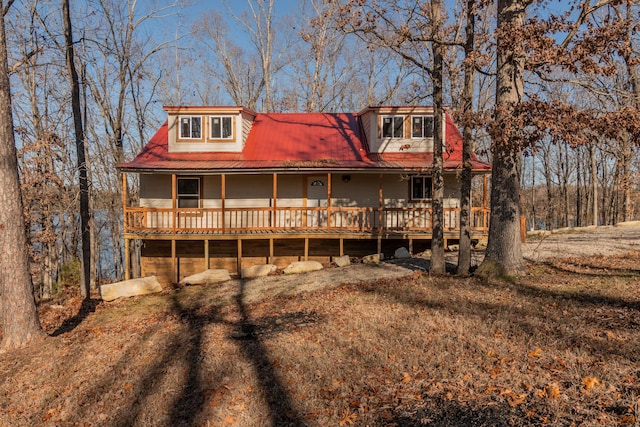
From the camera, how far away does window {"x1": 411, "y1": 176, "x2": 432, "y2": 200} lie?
55.7 feet

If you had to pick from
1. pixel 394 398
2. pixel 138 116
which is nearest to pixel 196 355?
pixel 394 398

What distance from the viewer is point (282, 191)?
17.0 meters

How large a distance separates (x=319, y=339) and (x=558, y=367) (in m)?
3.45

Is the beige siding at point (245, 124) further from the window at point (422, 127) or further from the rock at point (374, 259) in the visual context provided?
the rock at point (374, 259)

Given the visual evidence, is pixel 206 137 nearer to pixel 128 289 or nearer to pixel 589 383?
pixel 128 289

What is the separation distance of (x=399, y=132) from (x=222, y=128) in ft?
23.9

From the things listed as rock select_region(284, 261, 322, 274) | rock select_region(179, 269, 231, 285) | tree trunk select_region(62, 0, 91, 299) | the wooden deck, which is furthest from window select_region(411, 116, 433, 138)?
tree trunk select_region(62, 0, 91, 299)

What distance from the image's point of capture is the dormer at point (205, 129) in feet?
56.2

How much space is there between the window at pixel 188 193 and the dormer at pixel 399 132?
287 inches

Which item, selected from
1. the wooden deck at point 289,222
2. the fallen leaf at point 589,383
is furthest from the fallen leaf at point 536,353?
the wooden deck at point 289,222

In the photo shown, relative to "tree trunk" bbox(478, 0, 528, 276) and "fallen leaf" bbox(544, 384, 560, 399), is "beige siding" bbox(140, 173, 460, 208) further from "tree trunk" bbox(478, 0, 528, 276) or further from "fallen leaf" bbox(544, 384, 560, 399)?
"fallen leaf" bbox(544, 384, 560, 399)

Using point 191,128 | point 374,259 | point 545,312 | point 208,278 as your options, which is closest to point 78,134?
point 191,128

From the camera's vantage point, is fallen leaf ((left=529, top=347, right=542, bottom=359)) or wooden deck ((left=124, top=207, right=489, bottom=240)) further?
wooden deck ((left=124, top=207, right=489, bottom=240))

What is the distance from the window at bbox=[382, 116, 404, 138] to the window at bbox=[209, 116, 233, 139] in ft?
20.7
